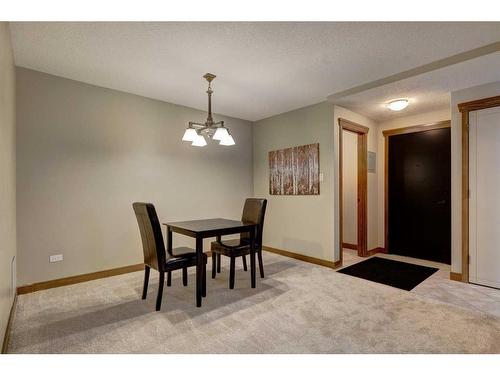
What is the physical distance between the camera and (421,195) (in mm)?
4094

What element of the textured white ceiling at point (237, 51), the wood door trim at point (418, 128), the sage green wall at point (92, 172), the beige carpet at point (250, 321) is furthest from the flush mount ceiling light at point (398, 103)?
the sage green wall at point (92, 172)

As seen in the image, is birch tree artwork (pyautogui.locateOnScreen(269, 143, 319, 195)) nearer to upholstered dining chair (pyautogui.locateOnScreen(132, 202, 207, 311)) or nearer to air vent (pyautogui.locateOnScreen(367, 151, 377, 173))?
air vent (pyautogui.locateOnScreen(367, 151, 377, 173))

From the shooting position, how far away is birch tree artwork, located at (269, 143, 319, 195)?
3.93 meters

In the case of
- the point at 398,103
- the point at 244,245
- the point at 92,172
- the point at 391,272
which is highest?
the point at 398,103

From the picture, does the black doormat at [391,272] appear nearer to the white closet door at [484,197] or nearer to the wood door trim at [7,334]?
the white closet door at [484,197]

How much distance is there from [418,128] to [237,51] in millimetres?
3245

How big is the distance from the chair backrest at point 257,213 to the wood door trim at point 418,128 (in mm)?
2711

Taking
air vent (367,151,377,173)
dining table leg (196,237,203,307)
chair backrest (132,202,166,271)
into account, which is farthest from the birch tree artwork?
chair backrest (132,202,166,271)

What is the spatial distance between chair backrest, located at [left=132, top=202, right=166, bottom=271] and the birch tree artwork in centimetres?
242

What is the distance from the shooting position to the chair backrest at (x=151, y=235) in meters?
2.28

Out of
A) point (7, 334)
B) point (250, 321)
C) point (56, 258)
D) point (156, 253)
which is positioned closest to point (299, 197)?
point (250, 321)

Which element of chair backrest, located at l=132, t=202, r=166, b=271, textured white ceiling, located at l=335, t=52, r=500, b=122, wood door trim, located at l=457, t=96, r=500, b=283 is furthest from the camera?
wood door trim, located at l=457, t=96, r=500, b=283

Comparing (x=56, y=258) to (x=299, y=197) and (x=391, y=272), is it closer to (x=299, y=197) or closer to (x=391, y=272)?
(x=299, y=197)
